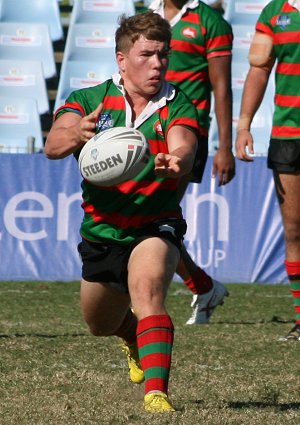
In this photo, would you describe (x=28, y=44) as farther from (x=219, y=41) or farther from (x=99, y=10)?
(x=219, y=41)

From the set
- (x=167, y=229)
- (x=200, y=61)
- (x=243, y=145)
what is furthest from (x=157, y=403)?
(x=200, y=61)

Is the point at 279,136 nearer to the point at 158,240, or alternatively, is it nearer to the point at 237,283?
the point at 158,240

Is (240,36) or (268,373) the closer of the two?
(268,373)

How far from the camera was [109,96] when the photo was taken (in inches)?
191

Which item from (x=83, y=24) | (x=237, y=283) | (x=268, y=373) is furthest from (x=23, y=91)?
(x=268, y=373)

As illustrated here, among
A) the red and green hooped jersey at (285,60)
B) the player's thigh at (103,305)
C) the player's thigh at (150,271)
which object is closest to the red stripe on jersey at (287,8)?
the red and green hooped jersey at (285,60)

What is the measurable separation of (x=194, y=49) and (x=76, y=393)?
3.16m

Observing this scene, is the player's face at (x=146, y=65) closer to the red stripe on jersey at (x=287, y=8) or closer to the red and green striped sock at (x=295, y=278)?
the red stripe on jersey at (x=287, y=8)

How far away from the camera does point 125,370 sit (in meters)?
5.81

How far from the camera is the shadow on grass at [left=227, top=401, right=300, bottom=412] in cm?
462

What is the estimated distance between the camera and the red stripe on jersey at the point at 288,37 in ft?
22.3

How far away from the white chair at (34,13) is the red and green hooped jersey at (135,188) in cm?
1010

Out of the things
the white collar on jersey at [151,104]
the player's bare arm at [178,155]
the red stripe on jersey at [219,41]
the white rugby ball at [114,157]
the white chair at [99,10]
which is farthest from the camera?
the white chair at [99,10]

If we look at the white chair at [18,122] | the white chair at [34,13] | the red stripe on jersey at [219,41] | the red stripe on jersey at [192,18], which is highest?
the red stripe on jersey at [192,18]
